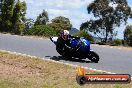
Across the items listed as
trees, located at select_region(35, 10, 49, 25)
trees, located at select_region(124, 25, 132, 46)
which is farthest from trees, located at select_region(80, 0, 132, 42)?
trees, located at select_region(35, 10, 49, 25)

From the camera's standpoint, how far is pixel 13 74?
33.0ft

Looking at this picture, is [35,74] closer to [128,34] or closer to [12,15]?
A: [128,34]

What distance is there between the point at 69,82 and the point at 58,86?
61 centimetres

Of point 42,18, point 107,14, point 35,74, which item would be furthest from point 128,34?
point 35,74

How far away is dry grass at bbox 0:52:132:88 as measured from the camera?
8.84 meters

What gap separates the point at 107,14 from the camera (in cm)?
4788

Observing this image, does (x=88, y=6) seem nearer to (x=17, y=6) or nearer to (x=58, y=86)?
(x=17, y=6)

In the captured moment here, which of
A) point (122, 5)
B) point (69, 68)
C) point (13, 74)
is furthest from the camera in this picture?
point (122, 5)

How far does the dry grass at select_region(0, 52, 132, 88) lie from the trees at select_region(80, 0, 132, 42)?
34.2 metres

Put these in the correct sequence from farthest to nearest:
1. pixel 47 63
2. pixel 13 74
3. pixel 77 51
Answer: pixel 77 51 < pixel 47 63 < pixel 13 74

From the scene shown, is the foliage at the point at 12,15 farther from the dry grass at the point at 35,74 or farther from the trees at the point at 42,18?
the dry grass at the point at 35,74

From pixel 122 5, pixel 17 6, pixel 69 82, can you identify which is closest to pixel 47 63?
pixel 69 82

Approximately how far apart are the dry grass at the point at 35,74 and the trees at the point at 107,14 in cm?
3421

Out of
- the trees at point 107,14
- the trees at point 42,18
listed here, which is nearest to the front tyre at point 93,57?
the trees at point 107,14
